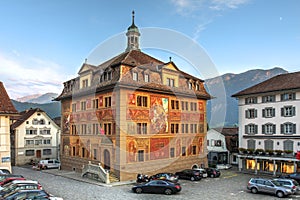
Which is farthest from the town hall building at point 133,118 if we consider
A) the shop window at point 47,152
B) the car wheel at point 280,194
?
the car wheel at point 280,194

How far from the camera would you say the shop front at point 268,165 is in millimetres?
43250

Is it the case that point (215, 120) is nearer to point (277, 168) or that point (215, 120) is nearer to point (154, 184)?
point (277, 168)

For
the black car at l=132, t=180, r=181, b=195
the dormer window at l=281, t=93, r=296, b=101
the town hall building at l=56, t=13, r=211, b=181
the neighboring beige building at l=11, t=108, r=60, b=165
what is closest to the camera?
the black car at l=132, t=180, r=181, b=195

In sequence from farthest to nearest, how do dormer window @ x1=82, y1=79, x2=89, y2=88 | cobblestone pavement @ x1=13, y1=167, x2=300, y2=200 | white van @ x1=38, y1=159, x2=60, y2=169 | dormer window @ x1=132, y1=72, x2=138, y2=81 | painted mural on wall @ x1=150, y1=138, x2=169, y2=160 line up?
white van @ x1=38, y1=159, x2=60, y2=169, dormer window @ x1=82, y1=79, x2=89, y2=88, painted mural on wall @ x1=150, y1=138, x2=169, y2=160, dormer window @ x1=132, y1=72, x2=138, y2=81, cobblestone pavement @ x1=13, y1=167, x2=300, y2=200

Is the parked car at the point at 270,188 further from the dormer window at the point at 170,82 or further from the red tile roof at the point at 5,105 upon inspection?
the red tile roof at the point at 5,105

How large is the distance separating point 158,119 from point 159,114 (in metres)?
0.76

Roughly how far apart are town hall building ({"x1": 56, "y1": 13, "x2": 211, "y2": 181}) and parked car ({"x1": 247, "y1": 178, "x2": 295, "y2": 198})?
555 inches

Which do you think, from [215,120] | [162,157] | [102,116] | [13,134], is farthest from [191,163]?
[215,120]

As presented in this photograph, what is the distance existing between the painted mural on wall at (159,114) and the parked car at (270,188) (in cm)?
1493

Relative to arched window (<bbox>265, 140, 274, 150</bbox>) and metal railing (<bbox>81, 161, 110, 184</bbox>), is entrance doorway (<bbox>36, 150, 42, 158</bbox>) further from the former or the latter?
arched window (<bbox>265, 140, 274, 150</bbox>)

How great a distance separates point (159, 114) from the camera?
41.4 metres

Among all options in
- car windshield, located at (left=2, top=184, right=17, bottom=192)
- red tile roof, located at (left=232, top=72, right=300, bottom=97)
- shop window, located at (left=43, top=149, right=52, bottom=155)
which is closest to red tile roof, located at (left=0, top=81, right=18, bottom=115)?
car windshield, located at (left=2, top=184, right=17, bottom=192)

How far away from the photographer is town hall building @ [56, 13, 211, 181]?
37.4 meters

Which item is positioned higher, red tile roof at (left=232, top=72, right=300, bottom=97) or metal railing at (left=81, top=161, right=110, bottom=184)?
red tile roof at (left=232, top=72, right=300, bottom=97)
